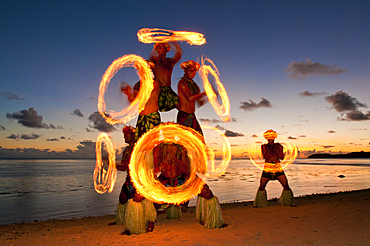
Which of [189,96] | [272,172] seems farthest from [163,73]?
[272,172]

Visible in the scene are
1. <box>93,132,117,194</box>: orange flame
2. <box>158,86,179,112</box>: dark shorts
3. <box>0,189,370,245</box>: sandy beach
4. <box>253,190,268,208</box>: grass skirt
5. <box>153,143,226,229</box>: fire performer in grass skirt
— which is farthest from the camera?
<box>253,190,268,208</box>: grass skirt

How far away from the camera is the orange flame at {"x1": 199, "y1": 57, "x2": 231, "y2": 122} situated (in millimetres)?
4461

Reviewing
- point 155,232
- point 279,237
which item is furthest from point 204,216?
point 279,237

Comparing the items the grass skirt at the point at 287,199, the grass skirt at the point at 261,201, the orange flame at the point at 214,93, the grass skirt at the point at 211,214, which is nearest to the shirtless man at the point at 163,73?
the orange flame at the point at 214,93

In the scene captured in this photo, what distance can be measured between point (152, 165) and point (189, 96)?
4.21ft

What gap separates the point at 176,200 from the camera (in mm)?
4105

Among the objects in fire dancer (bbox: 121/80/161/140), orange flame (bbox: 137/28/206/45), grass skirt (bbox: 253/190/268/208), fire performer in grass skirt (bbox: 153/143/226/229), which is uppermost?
orange flame (bbox: 137/28/206/45)

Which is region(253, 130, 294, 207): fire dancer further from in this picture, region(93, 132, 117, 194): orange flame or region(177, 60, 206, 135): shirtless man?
region(93, 132, 117, 194): orange flame

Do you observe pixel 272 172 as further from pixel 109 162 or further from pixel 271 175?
pixel 109 162

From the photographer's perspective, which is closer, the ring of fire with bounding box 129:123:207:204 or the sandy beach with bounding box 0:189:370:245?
the sandy beach with bounding box 0:189:370:245

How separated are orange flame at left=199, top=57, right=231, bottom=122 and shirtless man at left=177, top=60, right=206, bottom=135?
126 mm

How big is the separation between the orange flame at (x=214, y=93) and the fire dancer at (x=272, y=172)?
334cm

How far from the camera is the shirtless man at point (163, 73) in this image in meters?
4.42

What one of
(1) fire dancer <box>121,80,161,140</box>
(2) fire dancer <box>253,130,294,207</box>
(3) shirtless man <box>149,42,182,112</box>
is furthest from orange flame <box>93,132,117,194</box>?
(2) fire dancer <box>253,130,294,207</box>
